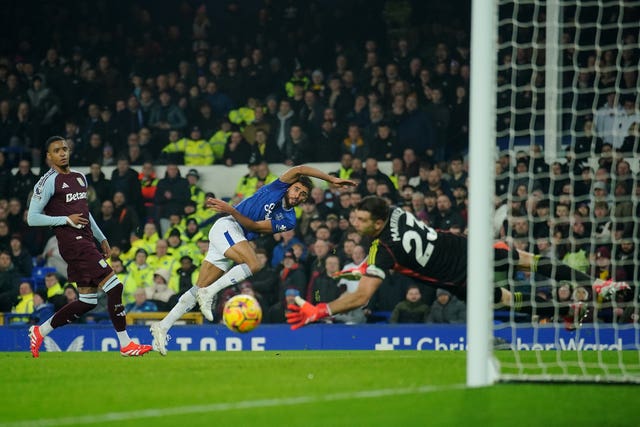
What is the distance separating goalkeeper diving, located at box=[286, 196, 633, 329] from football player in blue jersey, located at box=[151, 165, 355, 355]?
1.78 m

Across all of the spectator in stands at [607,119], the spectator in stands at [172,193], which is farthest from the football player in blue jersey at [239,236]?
the spectator in stands at [172,193]

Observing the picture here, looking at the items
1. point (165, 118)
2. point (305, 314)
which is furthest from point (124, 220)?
point (305, 314)

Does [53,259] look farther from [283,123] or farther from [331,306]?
[331,306]

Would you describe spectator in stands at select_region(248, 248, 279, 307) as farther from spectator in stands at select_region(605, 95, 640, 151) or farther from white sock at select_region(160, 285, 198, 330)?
spectator in stands at select_region(605, 95, 640, 151)

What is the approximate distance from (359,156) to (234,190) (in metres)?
2.34

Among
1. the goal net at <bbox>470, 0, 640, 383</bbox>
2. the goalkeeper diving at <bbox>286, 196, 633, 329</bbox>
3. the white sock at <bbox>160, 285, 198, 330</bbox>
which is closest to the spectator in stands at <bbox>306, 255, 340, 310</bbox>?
the goal net at <bbox>470, 0, 640, 383</bbox>

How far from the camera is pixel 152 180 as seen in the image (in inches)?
722

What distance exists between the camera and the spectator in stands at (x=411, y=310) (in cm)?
1473

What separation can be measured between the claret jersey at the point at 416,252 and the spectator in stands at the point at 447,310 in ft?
16.2

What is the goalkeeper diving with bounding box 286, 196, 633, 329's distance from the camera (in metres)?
8.94

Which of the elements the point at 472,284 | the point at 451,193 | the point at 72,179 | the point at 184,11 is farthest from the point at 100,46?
the point at 472,284

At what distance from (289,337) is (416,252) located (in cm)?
516

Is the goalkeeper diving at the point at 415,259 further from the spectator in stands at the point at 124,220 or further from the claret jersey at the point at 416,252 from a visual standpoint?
the spectator in stands at the point at 124,220

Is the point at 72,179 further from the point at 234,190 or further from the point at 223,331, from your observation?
the point at 234,190
